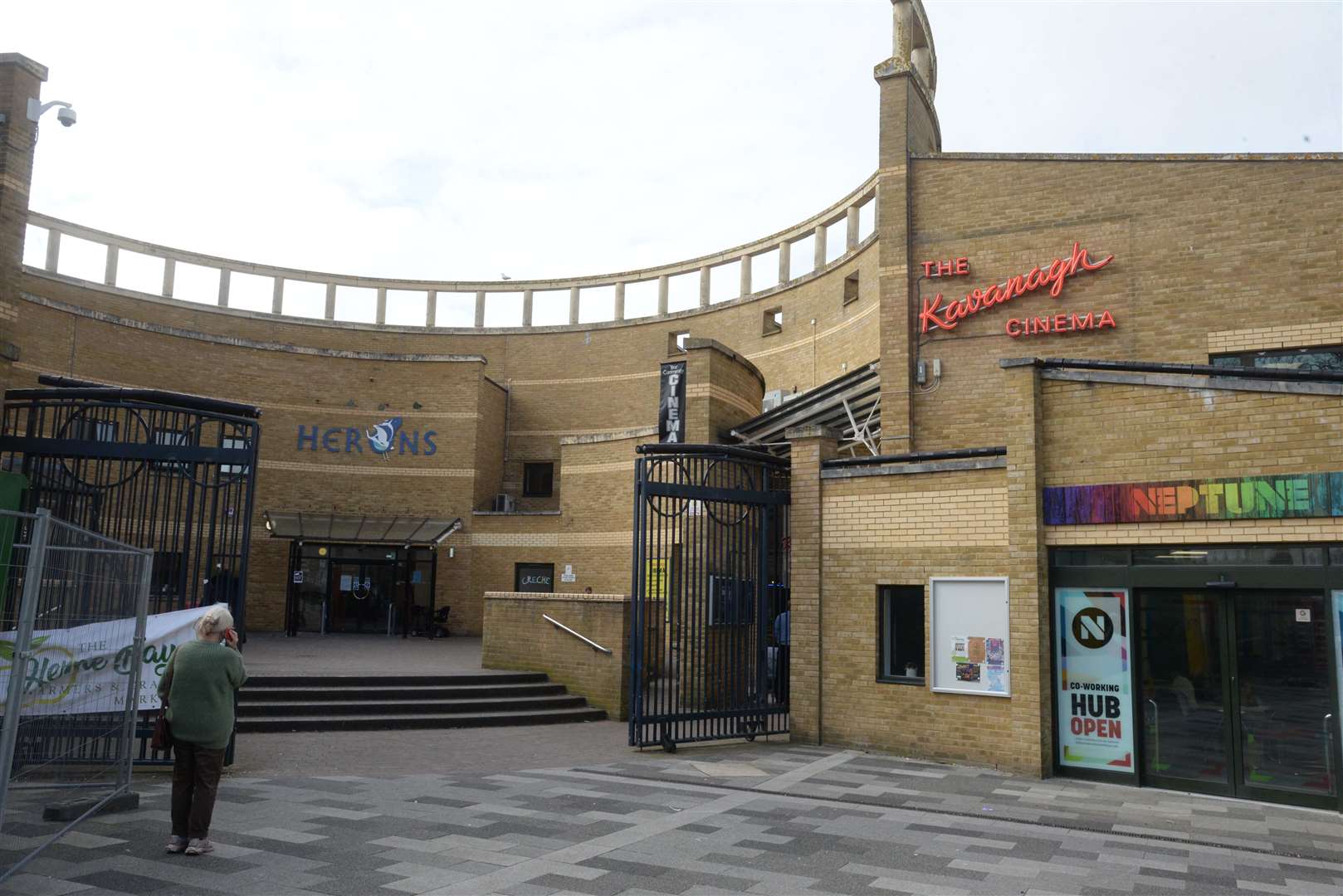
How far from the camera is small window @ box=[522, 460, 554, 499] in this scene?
110 ft

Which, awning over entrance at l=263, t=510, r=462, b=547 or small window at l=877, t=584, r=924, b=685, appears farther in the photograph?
awning over entrance at l=263, t=510, r=462, b=547

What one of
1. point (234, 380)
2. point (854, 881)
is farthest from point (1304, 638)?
point (234, 380)

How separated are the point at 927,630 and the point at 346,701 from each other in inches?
302

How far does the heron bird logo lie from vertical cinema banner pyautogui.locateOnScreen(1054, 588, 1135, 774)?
21.6 m

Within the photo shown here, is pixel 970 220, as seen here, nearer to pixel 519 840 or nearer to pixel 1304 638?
pixel 1304 638

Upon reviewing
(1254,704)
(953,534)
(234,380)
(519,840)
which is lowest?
(519,840)

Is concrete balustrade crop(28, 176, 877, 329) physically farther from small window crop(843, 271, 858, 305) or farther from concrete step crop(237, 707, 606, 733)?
concrete step crop(237, 707, 606, 733)

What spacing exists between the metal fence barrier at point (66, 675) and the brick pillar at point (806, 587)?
7.30 meters

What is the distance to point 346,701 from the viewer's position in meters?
13.5

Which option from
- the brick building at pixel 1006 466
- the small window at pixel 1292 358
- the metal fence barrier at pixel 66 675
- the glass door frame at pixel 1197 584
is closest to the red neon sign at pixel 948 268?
the brick building at pixel 1006 466

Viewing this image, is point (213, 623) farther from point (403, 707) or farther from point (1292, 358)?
point (1292, 358)

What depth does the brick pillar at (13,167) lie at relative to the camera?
35.1 feet

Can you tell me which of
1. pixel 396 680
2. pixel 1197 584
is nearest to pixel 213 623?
pixel 396 680

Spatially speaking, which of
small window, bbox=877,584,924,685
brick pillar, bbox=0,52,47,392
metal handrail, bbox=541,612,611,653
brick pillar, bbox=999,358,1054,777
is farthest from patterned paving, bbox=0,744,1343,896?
brick pillar, bbox=0,52,47,392
